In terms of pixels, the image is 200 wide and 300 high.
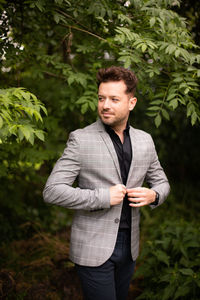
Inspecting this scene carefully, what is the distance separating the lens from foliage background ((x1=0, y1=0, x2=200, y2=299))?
259 centimetres

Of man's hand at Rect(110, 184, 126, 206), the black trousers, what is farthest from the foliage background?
the black trousers

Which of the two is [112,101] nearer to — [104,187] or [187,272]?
[104,187]

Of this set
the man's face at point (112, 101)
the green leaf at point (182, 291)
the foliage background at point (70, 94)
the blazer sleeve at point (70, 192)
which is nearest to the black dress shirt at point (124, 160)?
the man's face at point (112, 101)

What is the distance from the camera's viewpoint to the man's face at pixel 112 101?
218cm

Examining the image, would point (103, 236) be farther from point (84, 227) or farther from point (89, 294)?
point (89, 294)

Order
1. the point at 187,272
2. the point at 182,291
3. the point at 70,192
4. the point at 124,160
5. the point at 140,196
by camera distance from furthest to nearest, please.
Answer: the point at 187,272, the point at 182,291, the point at 124,160, the point at 140,196, the point at 70,192

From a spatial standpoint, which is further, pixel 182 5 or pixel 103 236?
pixel 182 5

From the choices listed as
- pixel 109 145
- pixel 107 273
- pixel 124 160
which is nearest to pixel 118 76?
pixel 109 145

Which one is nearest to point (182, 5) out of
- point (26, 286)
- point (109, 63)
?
point (109, 63)

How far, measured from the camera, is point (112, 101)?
2193 mm

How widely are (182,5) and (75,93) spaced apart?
1679mm

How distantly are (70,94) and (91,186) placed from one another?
1.34 m

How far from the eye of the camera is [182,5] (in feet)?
12.0

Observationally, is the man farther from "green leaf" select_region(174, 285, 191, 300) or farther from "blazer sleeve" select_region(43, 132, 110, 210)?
"green leaf" select_region(174, 285, 191, 300)
